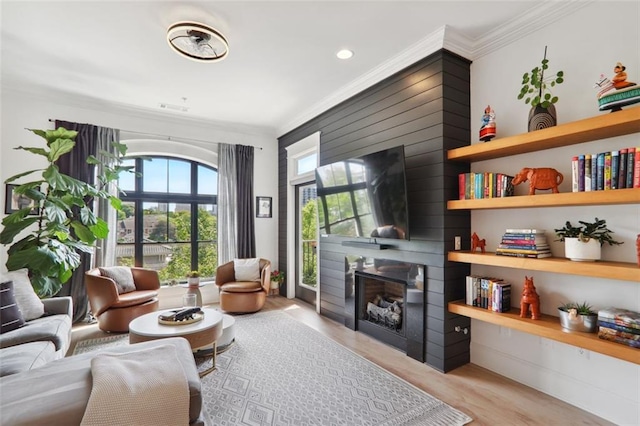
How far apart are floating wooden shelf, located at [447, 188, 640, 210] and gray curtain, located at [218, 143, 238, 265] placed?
12.3 feet

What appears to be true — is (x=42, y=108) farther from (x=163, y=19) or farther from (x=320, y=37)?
(x=320, y=37)

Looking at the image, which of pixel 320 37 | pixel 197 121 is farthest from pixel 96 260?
pixel 320 37

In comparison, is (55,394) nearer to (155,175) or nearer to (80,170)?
(80,170)

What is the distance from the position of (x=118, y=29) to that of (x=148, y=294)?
3.02 metres

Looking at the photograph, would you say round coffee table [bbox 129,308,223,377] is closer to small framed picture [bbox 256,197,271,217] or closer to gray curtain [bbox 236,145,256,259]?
gray curtain [bbox 236,145,256,259]

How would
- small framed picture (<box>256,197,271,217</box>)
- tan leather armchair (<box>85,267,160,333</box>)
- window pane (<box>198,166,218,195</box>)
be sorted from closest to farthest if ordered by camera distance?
1. tan leather armchair (<box>85,267,160,333</box>)
2. window pane (<box>198,166,218,195</box>)
3. small framed picture (<box>256,197,271,217</box>)

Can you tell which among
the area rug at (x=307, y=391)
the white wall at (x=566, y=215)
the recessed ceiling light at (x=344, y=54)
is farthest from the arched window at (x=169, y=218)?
the white wall at (x=566, y=215)

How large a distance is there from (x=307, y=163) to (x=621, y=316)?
414 cm

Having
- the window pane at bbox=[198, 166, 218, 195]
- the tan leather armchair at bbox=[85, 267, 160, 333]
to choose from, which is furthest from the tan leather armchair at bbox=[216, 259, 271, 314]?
the window pane at bbox=[198, 166, 218, 195]

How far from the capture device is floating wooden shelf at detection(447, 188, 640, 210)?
5.90 feet

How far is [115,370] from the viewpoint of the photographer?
1617 mm

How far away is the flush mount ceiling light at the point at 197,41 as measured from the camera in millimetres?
2521

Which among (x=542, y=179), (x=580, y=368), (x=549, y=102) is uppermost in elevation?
(x=549, y=102)

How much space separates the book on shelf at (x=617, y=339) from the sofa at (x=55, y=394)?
2511mm
